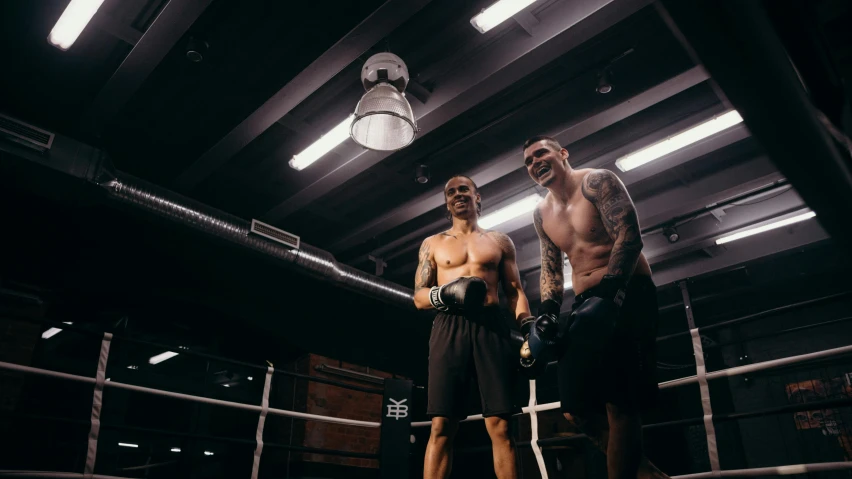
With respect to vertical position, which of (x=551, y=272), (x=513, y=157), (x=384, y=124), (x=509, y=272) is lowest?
(x=551, y=272)

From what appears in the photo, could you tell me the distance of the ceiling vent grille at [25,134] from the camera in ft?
13.1

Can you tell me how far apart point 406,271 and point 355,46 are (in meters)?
4.02

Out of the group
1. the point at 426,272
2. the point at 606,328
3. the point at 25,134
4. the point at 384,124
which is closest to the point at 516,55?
the point at 384,124

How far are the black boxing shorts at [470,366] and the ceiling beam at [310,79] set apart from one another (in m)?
2.04

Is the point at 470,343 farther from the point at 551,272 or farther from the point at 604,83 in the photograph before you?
the point at 604,83

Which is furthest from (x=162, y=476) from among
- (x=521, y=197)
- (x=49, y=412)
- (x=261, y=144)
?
(x=521, y=197)

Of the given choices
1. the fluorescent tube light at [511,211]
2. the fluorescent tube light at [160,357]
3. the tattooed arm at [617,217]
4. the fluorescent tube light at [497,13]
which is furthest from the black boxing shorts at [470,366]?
the fluorescent tube light at [160,357]

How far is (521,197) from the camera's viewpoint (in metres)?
5.42

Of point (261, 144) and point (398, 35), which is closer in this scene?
point (398, 35)

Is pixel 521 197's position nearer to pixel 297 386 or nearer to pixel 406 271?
pixel 406 271

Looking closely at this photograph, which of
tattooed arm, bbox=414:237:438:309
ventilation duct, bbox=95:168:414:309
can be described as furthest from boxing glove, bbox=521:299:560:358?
ventilation duct, bbox=95:168:414:309

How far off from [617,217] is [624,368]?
23.5 inches

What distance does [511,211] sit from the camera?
5.59m

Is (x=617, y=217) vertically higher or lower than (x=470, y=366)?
higher
